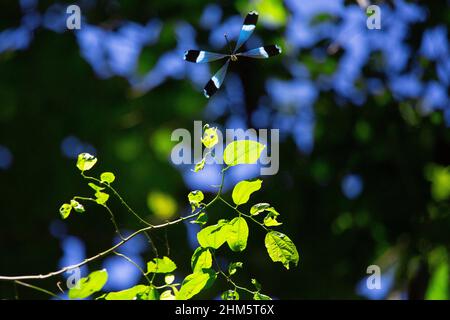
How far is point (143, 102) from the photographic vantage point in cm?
322

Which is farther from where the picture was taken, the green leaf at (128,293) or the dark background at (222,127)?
the dark background at (222,127)

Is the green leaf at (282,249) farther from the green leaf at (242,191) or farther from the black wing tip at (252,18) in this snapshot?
the black wing tip at (252,18)

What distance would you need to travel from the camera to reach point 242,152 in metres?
1.17

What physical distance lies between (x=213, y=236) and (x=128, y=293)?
0.16 m

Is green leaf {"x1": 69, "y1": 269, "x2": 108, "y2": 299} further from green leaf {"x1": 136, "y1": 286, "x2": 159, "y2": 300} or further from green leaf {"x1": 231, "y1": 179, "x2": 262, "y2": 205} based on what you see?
green leaf {"x1": 231, "y1": 179, "x2": 262, "y2": 205}

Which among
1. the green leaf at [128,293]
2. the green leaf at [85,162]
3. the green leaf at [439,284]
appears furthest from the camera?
the green leaf at [439,284]

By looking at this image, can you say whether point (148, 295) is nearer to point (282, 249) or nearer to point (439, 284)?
point (282, 249)

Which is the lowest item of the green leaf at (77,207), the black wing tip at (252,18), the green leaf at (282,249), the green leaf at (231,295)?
the green leaf at (231,295)

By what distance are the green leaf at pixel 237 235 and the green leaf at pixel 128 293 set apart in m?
0.15

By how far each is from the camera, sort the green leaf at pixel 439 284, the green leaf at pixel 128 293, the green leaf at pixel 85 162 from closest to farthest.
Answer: the green leaf at pixel 128 293, the green leaf at pixel 85 162, the green leaf at pixel 439 284

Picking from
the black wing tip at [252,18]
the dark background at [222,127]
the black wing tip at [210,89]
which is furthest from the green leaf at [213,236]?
the dark background at [222,127]

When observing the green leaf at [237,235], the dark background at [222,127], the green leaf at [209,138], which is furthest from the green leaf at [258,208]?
the dark background at [222,127]

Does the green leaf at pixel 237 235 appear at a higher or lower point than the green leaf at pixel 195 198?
lower

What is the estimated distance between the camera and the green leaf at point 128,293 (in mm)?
1102
